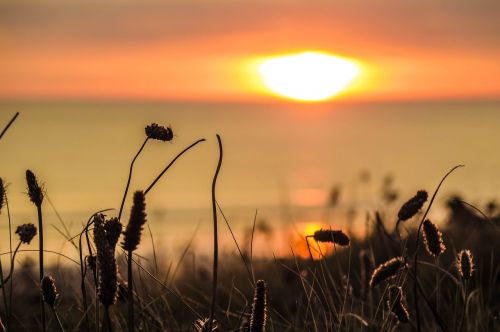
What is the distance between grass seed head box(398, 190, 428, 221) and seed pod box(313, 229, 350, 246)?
27 cm

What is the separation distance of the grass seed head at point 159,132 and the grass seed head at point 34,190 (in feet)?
1.16

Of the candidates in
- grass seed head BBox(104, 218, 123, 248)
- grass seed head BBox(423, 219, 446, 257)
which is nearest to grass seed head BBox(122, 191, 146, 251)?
grass seed head BBox(104, 218, 123, 248)

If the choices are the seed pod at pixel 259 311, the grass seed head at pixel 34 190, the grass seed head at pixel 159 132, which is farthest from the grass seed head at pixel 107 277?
the grass seed head at pixel 159 132

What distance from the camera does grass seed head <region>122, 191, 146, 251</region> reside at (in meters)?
2.10

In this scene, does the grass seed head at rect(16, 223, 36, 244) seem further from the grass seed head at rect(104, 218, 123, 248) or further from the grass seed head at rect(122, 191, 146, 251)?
the grass seed head at rect(122, 191, 146, 251)

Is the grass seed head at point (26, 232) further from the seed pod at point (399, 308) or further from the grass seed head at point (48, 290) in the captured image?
the seed pod at point (399, 308)

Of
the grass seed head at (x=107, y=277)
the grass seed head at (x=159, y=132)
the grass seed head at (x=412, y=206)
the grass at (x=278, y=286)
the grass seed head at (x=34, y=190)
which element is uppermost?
the grass seed head at (x=159, y=132)

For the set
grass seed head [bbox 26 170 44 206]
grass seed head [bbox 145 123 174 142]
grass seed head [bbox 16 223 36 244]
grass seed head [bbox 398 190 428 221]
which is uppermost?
grass seed head [bbox 145 123 174 142]

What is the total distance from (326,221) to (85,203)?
37.3 feet

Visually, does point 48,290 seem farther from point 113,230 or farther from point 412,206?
point 412,206

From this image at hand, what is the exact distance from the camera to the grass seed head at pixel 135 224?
82.6 inches

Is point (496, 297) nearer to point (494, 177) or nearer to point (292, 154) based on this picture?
point (494, 177)

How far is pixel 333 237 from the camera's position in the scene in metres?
2.94

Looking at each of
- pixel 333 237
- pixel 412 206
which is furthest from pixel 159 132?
pixel 412 206
